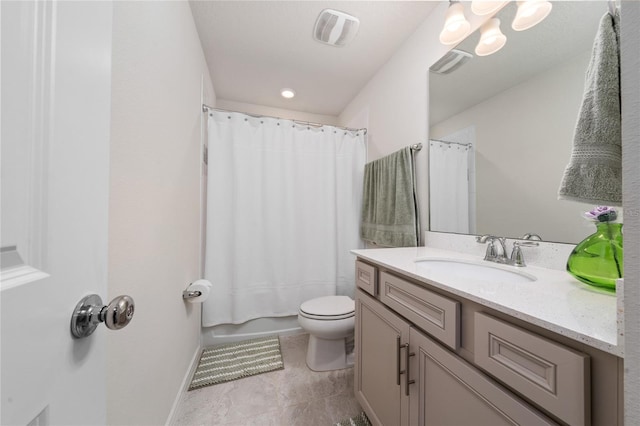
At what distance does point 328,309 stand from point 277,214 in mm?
862

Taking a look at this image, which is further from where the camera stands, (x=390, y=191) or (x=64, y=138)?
(x=390, y=191)

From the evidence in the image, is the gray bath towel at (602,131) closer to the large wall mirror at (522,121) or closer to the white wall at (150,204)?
the large wall mirror at (522,121)

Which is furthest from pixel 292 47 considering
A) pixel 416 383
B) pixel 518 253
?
pixel 416 383

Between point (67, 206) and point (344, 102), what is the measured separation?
249 cm

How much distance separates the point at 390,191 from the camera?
1.60m

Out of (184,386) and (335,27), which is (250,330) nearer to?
(184,386)

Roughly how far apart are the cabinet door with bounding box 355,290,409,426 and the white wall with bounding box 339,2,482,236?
712mm

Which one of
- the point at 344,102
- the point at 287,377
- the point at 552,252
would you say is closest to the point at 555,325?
the point at 552,252

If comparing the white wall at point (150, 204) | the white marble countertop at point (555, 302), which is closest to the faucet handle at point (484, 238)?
the white marble countertop at point (555, 302)

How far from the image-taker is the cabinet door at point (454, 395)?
48 centimetres

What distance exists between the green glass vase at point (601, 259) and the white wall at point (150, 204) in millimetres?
1267

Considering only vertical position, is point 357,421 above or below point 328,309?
below

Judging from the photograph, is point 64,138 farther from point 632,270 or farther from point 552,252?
point 552,252

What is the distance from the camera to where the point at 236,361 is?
1.56 m
